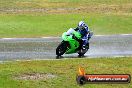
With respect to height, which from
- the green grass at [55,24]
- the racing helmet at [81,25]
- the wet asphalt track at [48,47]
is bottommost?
the green grass at [55,24]

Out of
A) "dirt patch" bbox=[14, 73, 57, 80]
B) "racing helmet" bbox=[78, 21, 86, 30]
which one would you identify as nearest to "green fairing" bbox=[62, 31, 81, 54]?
"racing helmet" bbox=[78, 21, 86, 30]

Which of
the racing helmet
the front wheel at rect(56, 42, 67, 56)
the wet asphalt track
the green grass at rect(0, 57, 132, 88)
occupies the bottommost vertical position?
the wet asphalt track

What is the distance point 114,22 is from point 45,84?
2049cm

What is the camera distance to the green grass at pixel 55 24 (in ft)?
99.4

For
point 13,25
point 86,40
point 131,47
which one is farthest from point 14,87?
point 13,25

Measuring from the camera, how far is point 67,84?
14531 mm

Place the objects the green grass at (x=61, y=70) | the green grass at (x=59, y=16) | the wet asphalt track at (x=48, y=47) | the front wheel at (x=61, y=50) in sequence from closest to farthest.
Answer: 1. the green grass at (x=61, y=70)
2. the front wheel at (x=61, y=50)
3. the wet asphalt track at (x=48, y=47)
4. the green grass at (x=59, y=16)

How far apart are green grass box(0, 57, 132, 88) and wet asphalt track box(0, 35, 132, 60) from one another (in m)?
2.53

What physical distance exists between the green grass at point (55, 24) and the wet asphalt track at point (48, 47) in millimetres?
3146

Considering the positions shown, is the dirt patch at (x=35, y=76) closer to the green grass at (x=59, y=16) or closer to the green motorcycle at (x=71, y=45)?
the green motorcycle at (x=71, y=45)

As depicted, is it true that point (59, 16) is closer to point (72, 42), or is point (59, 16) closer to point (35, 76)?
point (72, 42)

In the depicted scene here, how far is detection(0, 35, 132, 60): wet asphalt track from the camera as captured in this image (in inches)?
819

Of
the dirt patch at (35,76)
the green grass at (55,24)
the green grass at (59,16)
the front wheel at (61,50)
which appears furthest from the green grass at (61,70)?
the green grass at (55,24)

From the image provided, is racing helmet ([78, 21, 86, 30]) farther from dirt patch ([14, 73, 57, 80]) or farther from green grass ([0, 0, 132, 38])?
green grass ([0, 0, 132, 38])
